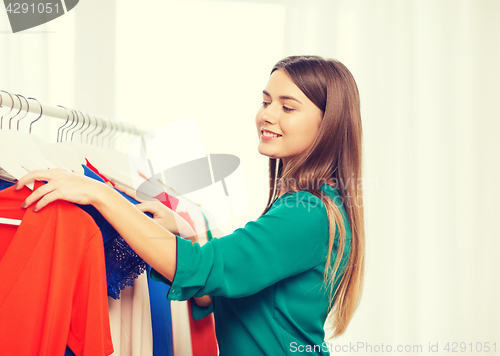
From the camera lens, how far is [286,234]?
72cm

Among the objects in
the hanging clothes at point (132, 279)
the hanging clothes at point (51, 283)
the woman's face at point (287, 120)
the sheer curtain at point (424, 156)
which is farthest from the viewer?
the sheer curtain at point (424, 156)

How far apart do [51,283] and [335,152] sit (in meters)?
0.62

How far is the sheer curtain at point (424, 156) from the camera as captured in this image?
189 cm

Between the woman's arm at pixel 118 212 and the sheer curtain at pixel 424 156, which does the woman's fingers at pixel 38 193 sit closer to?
the woman's arm at pixel 118 212

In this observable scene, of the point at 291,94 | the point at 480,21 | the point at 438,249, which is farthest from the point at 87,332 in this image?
the point at 480,21

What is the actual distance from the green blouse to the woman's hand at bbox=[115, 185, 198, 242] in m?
0.18

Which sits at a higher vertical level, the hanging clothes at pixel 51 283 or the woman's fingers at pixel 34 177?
the woman's fingers at pixel 34 177

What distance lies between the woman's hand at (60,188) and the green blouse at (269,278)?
6.0 inches

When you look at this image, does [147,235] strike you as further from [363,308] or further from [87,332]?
[363,308]

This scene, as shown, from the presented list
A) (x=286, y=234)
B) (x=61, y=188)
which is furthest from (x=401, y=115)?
(x=61, y=188)

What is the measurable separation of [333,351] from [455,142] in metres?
1.15

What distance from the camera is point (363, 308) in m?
1.89

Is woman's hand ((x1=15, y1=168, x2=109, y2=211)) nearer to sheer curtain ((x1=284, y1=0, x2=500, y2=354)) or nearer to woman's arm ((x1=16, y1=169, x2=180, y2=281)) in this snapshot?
woman's arm ((x1=16, y1=169, x2=180, y2=281))

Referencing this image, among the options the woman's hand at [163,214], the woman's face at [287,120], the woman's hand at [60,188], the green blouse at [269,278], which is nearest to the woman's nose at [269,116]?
the woman's face at [287,120]
